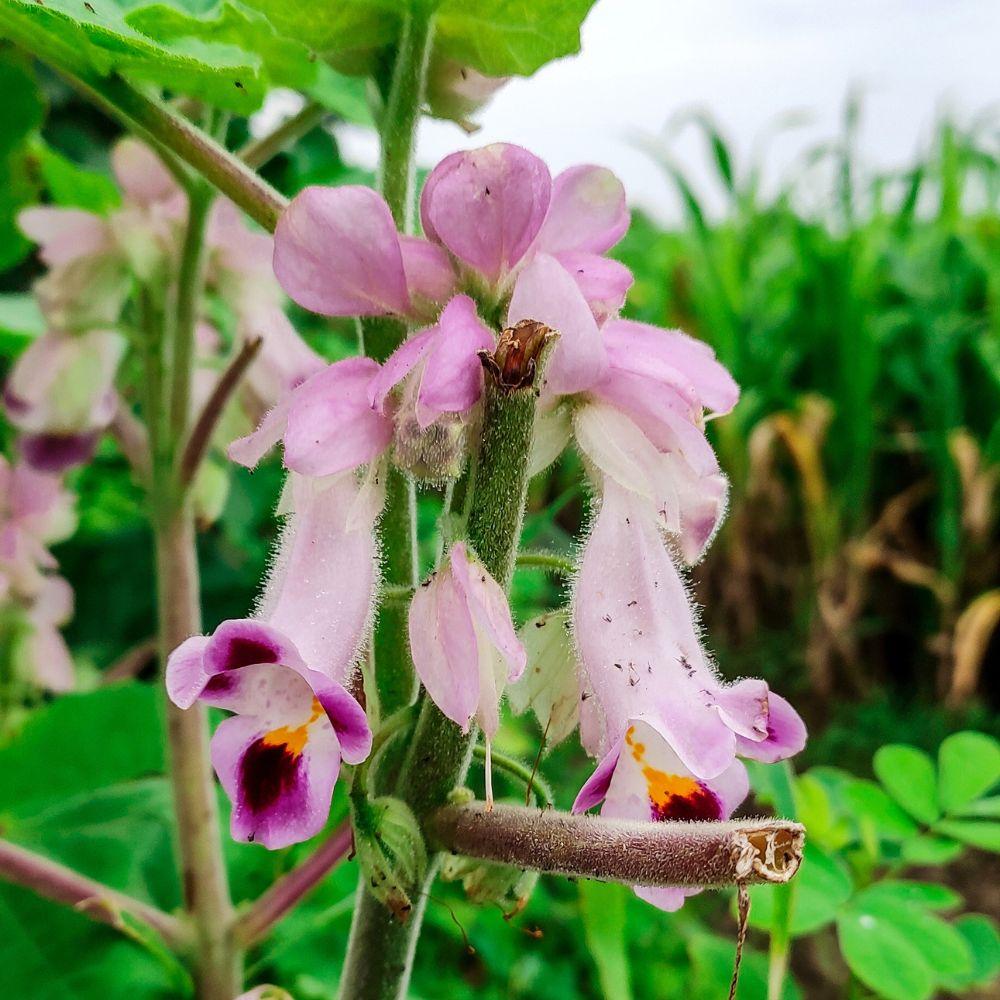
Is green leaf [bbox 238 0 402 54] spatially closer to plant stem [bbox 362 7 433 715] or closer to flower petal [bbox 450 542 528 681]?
plant stem [bbox 362 7 433 715]

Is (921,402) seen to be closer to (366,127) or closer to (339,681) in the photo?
(366,127)

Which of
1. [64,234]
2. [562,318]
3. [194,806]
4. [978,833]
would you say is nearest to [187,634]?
[194,806]

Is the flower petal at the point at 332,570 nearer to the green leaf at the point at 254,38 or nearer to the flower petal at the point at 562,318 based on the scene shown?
the flower petal at the point at 562,318

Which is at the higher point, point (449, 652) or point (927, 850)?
point (449, 652)

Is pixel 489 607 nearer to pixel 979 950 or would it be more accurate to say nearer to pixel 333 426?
pixel 333 426

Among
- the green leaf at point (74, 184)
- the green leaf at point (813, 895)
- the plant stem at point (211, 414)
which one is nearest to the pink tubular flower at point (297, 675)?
the plant stem at point (211, 414)

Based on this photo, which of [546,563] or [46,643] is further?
[46,643]

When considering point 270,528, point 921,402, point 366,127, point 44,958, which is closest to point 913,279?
point 921,402
